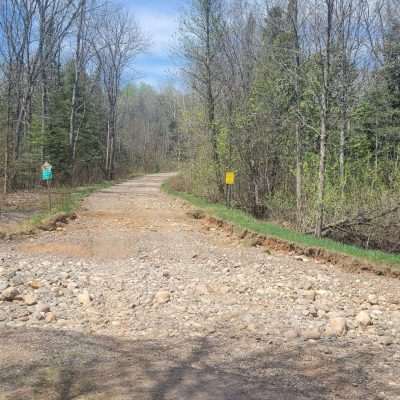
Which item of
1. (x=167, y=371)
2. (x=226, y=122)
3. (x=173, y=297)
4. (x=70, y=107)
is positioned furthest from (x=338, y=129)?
(x=70, y=107)

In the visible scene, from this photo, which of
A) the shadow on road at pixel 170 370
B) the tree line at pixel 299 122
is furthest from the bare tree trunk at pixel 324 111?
the shadow on road at pixel 170 370

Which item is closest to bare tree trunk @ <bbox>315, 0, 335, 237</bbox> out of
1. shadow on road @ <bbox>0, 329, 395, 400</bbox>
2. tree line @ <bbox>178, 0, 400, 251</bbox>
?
tree line @ <bbox>178, 0, 400, 251</bbox>

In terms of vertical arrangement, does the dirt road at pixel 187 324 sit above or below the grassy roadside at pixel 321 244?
below

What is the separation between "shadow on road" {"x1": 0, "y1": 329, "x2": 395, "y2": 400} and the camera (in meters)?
3.52

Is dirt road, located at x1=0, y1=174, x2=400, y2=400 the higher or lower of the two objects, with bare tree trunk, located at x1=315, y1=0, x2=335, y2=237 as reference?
lower

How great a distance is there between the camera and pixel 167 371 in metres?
3.93

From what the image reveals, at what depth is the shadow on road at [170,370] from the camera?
3.52m

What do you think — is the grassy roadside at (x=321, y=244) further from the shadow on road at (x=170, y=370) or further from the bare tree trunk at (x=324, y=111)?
the shadow on road at (x=170, y=370)

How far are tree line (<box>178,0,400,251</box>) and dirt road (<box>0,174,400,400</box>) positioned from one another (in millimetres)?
3453

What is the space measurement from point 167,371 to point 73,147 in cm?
2568

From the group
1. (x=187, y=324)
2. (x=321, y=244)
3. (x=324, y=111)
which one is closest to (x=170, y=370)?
(x=187, y=324)

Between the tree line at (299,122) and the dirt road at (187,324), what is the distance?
11.3ft

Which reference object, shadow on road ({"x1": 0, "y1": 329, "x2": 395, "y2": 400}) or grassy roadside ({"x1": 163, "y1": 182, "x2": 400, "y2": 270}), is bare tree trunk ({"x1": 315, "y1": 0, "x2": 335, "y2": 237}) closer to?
grassy roadside ({"x1": 163, "y1": 182, "x2": 400, "y2": 270})

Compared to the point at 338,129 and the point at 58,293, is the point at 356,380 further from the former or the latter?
the point at 338,129
